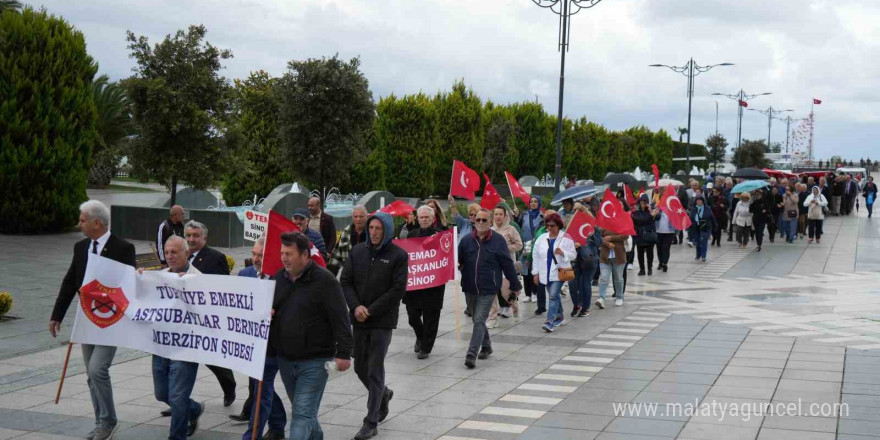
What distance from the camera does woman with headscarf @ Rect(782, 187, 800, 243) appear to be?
2755 cm

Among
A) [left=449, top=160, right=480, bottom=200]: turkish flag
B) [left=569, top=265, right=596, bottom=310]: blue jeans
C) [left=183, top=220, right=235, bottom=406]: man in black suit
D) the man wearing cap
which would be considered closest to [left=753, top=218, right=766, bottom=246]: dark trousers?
[left=449, top=160, right=480, bottom=200]: turkish flag

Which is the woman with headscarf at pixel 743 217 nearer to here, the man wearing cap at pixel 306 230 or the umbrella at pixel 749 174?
the umbrella at pixel 749 174

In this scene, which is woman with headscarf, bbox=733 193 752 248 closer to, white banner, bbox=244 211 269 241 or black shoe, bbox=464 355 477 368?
white banner, bbox=244 211 269 241

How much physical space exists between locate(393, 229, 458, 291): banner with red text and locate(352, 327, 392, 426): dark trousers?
95.7 inches

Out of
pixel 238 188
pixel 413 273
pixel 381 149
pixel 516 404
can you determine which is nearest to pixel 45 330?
pixel 413 273

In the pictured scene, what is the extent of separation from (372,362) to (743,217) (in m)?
20.9

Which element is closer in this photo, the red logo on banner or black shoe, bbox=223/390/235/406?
the red logo on banner

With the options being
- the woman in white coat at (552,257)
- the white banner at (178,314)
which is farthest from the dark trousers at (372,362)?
the woman in white coat at (552,257)

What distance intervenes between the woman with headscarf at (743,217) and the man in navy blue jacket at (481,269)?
17143mm

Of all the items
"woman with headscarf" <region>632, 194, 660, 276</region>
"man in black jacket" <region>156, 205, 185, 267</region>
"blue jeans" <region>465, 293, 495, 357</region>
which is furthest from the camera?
"woman with headscarf" <region>632, 194, 660, 276</region>

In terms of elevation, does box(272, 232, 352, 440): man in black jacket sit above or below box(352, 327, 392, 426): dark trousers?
above

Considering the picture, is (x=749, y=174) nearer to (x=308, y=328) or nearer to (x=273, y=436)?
(x=273, y=436)

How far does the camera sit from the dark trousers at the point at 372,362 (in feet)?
24.7

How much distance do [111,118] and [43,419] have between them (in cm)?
4347
